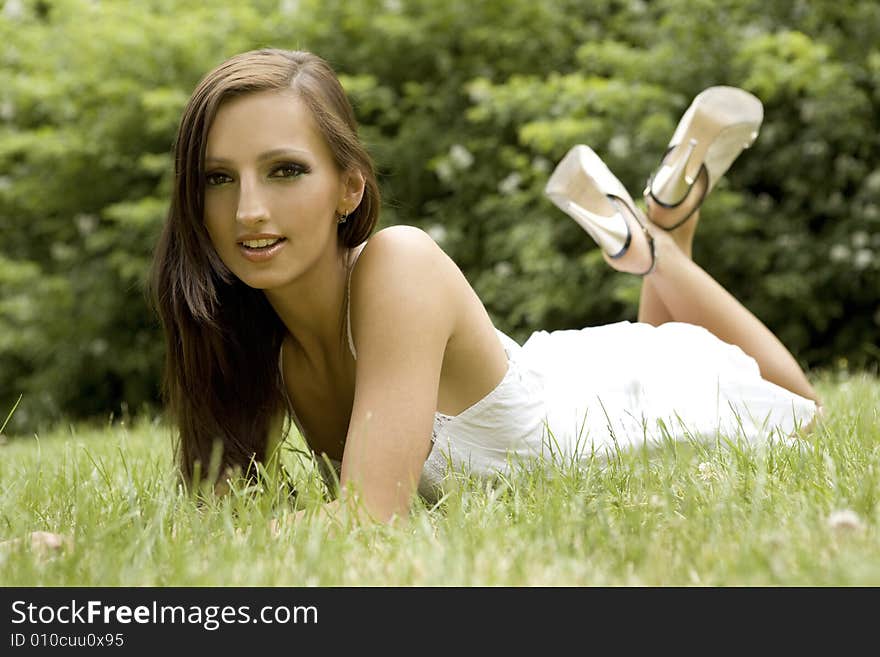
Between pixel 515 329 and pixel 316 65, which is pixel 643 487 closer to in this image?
pixel 316 65

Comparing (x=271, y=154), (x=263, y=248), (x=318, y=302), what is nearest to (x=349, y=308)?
(x=318, y=302)

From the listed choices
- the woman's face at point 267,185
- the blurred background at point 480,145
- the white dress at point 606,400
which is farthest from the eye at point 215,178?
the blurred background at point 480,145

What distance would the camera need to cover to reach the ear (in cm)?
211

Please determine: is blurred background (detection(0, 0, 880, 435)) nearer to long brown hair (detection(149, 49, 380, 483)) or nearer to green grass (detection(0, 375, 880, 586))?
long brown hair (detection(149, 49, 380, 483))

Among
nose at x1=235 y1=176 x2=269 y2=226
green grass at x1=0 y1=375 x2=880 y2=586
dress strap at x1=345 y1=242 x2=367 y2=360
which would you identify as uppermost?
nose at x1=235 y1=176 x2=269 y2=226

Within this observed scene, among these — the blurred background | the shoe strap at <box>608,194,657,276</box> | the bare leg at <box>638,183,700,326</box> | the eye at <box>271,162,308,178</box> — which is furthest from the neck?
the blurred background

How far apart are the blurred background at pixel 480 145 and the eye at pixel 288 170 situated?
11.2 feet

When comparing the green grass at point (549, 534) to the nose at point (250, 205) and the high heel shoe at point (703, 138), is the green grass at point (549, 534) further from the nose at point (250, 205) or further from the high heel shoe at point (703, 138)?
the high heel shoe at point (703, 138)

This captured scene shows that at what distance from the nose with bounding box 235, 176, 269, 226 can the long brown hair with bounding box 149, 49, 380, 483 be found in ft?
0.37

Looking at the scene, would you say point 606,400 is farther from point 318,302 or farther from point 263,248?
point 263,248

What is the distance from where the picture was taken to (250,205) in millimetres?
1926

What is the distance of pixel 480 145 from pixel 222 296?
12.9ft
